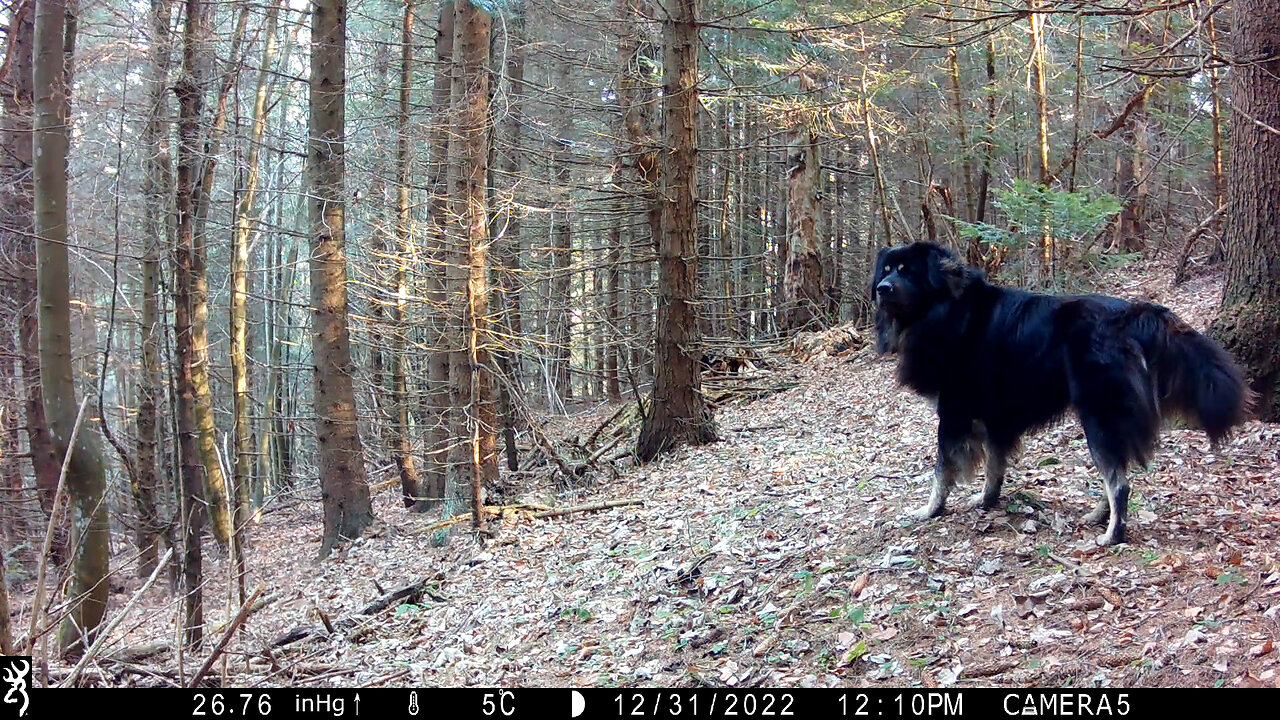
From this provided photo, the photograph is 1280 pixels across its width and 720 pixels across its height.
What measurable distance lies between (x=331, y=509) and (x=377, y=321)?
2672 millimetres

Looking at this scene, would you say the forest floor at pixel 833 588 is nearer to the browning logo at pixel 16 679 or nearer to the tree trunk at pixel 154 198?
the browning logo at pixel 16 679

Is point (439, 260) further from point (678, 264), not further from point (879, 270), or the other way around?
point (879, 270)

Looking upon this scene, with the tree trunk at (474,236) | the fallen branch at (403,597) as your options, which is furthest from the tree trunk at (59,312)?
the tree trunk at (474,236)

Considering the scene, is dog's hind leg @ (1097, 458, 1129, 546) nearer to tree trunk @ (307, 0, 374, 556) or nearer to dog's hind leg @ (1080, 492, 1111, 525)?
dog's hind leg @ (1080, 492, 1111, 525)

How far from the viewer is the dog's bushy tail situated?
4.58 m

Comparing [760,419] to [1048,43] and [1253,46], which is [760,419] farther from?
[1048,43]

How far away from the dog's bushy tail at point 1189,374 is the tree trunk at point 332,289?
8.44m

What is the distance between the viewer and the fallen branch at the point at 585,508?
8.99 meters

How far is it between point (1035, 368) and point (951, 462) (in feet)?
2.89

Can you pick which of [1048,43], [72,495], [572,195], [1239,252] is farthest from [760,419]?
[1048,43]

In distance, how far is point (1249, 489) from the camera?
5418 mm
